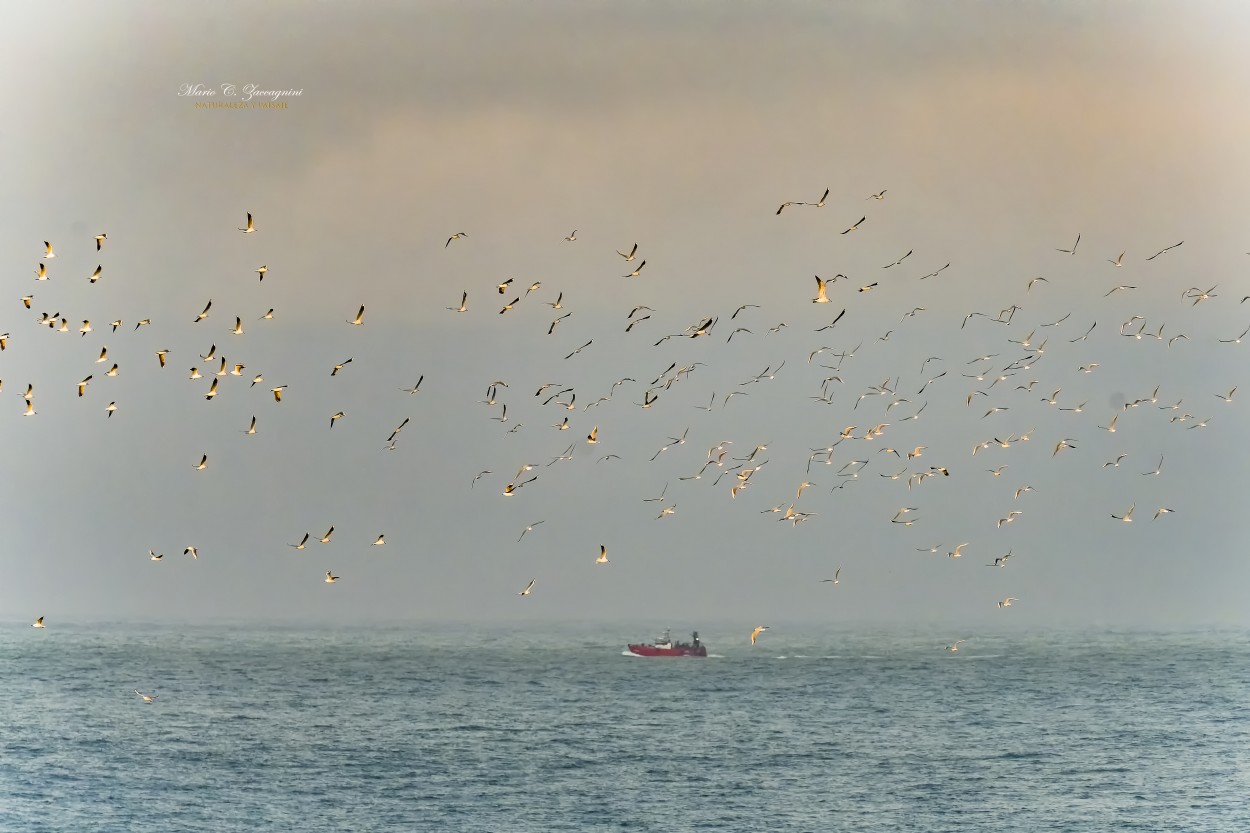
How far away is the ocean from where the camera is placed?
302 feet

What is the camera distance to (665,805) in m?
95.0

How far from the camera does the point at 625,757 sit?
116m

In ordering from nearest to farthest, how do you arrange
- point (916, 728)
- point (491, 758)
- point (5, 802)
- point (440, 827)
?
point (440, 827), point (5, 802), point (491, 758), point (916, 728)

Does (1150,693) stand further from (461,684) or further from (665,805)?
(665,805)

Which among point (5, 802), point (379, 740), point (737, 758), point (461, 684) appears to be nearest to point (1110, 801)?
point (737, 758)

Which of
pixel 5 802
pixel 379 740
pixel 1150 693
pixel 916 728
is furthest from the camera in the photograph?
pixel 1150 693

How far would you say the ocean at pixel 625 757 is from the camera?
91.9m

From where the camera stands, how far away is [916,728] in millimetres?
135625

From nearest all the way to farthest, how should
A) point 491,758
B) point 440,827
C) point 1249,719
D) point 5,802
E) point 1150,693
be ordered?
point 440,827, point 5,802, point 491,758, point 1249,719, point 1150,693

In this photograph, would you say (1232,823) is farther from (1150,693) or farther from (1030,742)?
(1150,693)

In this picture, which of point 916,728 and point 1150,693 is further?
point 1150,693

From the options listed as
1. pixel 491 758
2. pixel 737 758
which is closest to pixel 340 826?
pixel 491 758

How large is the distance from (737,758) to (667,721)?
2425 cm

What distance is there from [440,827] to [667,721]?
53.6 m
